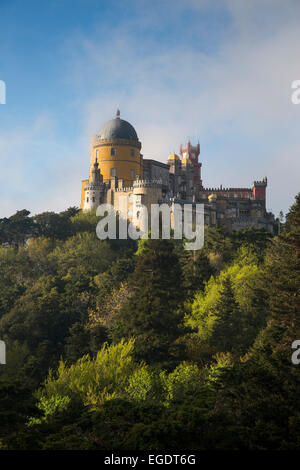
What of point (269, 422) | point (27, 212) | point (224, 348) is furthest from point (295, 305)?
point (27, 212)

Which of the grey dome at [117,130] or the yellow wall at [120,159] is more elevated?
the grey dome at [117,130]

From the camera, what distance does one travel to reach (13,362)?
4934 centimetres

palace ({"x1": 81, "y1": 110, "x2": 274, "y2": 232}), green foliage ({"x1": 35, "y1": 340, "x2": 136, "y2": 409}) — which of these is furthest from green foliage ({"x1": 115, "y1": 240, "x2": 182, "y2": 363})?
palace ({"x1": 81, "y1": 110, "x2": 274, "y2": 232})

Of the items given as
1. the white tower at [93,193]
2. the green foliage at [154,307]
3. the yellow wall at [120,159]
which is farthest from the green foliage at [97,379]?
the yellow wall at [120,159]

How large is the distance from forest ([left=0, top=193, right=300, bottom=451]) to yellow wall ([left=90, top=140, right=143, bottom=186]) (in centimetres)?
767

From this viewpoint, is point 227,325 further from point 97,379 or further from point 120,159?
point 120,159

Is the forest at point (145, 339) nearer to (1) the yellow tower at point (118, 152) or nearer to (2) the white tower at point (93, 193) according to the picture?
(2) the white tower at point (93, 193)

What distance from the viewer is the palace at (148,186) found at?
7319cm

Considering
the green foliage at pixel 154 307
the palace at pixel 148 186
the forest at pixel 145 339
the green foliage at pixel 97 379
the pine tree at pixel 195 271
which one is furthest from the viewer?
the palace at pixel 148 186

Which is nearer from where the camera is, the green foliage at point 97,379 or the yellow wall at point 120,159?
the green foliage at point 97,379

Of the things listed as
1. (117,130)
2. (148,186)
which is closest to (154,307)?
(148,186)

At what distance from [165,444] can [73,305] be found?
32153 mm

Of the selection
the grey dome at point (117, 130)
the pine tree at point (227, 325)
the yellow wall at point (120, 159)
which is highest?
the grey dome at point (117, 130)
